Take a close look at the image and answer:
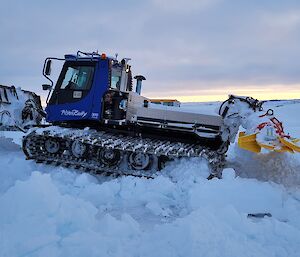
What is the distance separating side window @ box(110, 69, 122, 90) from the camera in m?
9.58

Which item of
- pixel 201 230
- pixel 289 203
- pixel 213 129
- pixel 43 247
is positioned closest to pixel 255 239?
pixel 201 230

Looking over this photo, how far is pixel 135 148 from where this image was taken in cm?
838

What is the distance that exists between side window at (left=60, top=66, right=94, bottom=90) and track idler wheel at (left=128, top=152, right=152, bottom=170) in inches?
85.1

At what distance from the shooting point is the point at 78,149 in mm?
9078

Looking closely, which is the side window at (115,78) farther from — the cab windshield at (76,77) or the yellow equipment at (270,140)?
the yellow equipment at (270,140)

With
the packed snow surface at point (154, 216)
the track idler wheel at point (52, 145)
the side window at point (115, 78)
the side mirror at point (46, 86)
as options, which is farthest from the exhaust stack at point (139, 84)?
the packed snow surface at point (154, 216)

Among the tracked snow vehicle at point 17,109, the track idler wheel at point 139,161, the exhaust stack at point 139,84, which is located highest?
the exhaust stack at point 139,84

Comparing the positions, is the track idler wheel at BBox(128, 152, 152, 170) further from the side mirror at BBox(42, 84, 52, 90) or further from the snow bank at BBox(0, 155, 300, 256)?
the side mirror at BBox(42, 84, 52, 90)

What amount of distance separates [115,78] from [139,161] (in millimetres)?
2389

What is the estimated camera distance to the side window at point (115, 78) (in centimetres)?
958

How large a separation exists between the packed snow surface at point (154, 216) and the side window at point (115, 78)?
110 inches

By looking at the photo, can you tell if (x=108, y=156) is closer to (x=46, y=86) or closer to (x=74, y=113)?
(x=74, y=113)

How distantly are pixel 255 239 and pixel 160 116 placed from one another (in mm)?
5111

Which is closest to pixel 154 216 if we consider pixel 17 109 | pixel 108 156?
pixel 108 156
